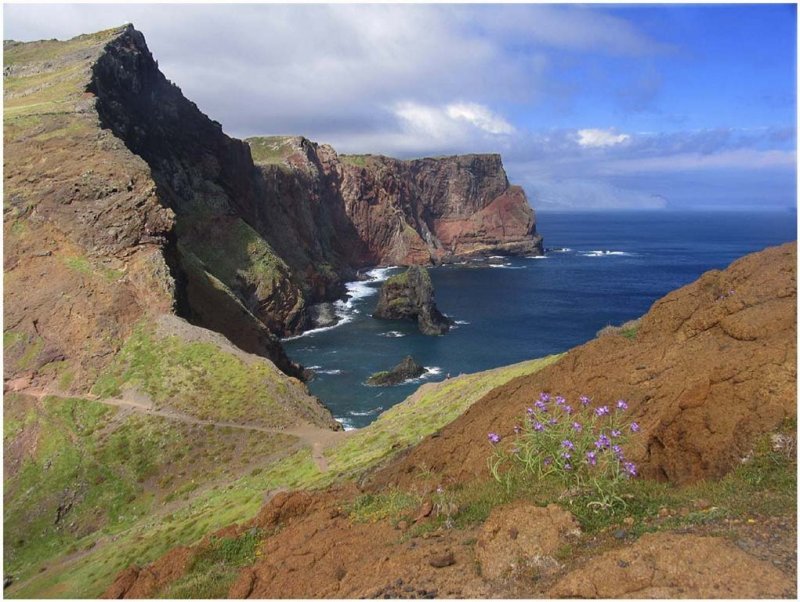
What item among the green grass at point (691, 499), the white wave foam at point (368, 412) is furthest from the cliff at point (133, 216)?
the green grass at point (691, 499)

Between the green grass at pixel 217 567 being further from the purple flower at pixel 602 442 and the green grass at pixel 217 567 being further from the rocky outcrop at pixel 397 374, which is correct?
the rocky outcrop at pixel 397 374

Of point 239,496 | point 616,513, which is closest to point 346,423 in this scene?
point 239,496

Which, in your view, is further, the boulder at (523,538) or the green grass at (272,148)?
the green grass at (272,148)

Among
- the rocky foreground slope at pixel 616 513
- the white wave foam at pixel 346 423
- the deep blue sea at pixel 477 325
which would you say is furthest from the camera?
the deep blue sea at pixel 477 325

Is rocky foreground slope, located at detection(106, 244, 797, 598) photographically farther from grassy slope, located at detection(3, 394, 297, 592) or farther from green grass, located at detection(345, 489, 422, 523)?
grassy slope, located at detection(3, 394, 297, 592)

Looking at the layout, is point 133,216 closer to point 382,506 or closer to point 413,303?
point 382,506

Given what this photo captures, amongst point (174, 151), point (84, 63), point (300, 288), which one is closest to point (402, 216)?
point (300, 288)
